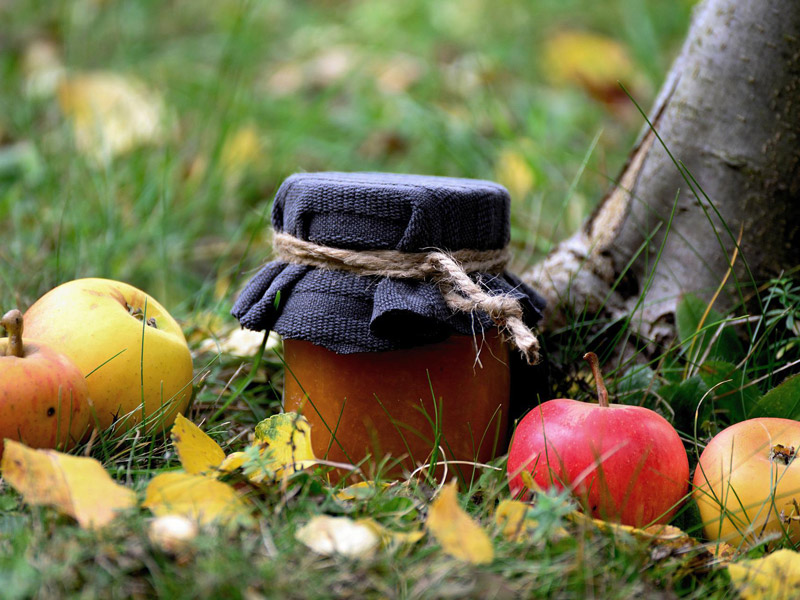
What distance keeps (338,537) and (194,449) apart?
283mm

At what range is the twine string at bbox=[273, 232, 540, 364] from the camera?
104 centimetres

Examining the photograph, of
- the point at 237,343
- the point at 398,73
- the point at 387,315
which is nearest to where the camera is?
the point at 387,315

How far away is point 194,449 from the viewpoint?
1001 millimetres

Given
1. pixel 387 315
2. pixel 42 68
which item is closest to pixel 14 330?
pixel 387 315

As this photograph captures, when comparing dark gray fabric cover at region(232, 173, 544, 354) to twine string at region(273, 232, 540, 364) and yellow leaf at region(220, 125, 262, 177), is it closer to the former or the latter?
twine string at region(273, 232, 540, 364)

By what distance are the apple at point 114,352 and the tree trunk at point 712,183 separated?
27.8 inches

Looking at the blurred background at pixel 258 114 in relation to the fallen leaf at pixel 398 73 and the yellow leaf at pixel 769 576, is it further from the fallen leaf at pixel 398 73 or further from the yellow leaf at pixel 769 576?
the yellow leaf at pixel 769 576

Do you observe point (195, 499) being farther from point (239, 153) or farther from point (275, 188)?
point (239, 153)

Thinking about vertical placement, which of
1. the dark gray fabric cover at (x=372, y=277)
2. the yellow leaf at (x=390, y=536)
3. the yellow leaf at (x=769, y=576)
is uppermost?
the dark gray fabric cover at (x=372, y=277)

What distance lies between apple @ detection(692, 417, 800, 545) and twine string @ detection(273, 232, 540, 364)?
0.91ft

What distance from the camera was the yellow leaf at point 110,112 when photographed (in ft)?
7.90

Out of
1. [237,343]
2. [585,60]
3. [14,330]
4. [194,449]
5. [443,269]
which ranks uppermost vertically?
[585,60]

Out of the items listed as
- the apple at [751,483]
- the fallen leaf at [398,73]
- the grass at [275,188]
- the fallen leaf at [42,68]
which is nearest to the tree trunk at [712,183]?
the grass at [275,188]

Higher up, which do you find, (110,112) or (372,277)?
(372,277)
